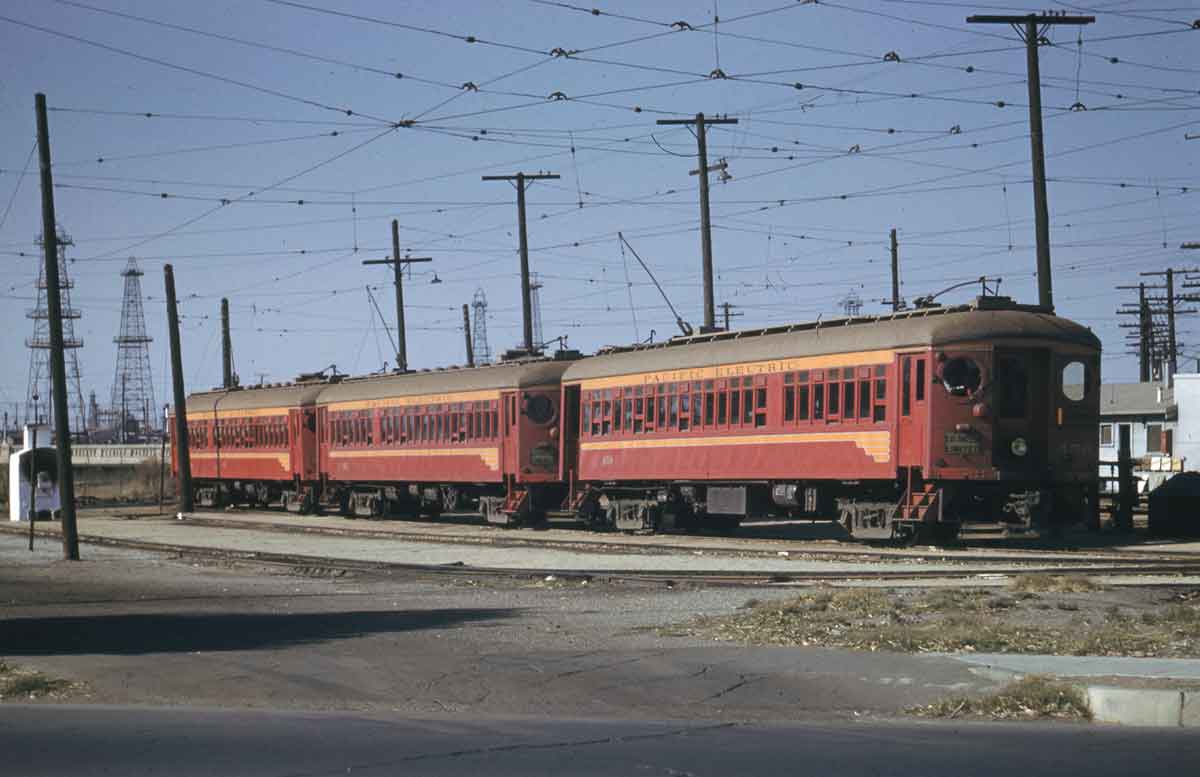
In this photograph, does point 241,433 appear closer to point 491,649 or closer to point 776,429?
point 776,429

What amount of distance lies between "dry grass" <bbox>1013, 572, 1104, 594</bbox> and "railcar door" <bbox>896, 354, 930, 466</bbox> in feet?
23.7

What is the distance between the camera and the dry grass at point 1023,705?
995cm

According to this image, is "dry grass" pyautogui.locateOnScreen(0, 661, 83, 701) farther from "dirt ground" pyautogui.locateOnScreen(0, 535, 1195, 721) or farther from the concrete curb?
the concrete curb

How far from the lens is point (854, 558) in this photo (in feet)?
79.7

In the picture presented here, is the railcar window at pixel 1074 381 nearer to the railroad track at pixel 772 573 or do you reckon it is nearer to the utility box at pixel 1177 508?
the utility box at pixel 1177 508

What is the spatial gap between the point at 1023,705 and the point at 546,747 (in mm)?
3395

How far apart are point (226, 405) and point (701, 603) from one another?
40.6 meters

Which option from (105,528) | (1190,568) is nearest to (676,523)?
(1190,568)

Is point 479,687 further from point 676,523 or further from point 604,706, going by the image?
point 676,523

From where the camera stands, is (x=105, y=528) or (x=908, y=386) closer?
(x=908, y=386)

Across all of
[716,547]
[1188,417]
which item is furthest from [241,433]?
[1188,417]

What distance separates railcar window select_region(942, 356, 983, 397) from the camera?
25422 millimetres

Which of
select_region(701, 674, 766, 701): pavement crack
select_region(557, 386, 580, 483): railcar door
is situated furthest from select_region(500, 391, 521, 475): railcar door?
→ select_region(701, 674, 766, 701): pavement crack

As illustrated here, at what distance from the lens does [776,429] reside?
29.0 meters
